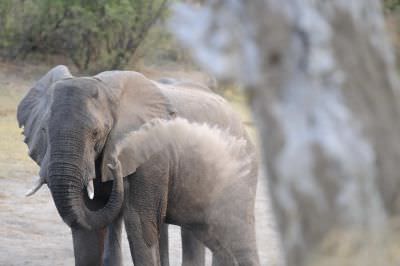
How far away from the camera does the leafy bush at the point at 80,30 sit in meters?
17.5

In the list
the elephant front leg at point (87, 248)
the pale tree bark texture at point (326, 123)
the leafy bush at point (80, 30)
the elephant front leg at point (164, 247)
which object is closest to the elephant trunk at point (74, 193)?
the elephant front leg at point (87, 248)

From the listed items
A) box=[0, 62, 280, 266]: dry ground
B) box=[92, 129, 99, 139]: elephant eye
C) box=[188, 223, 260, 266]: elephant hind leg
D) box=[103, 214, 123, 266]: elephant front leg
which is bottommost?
box=[0, 62, 280, 266]: dry ground

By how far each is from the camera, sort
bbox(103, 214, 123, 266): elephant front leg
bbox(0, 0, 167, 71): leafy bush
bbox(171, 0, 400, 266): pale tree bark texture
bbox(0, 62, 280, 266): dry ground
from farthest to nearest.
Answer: bbox(0, 0, 167, 71): leafy bush
bbox(0, 62, 280, 266): dry ground
bbox(103, 214, 123, 266): elephant front leg
bbox(171, 0, 400, 266): pale tree bark texture

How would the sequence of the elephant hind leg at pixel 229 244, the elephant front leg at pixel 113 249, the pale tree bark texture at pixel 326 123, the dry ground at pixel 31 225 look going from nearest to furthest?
the pale tree bark texture at pixel 326 123
the elephant hind leg at pixel 229 244
the elephant front leg at pixel 113 249
the dry ground at pixel 31 225

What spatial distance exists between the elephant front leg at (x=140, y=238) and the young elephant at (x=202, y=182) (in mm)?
105

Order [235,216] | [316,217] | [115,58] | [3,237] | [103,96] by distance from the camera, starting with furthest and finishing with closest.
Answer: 1. [115,58]
2. [3,237]
3. [235,216]
4. [103,96]
5. [316,217]

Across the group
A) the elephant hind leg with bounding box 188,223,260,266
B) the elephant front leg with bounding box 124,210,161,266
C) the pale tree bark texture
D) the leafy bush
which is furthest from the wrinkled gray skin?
the leafy bush

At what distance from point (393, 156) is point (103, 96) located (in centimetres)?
452

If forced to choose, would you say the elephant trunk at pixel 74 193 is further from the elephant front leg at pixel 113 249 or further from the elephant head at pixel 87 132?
the elephant front leg at pixel 113 249

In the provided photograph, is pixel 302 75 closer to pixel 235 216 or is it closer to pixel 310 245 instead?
pixel 310 245

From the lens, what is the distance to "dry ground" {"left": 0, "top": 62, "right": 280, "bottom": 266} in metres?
7.93

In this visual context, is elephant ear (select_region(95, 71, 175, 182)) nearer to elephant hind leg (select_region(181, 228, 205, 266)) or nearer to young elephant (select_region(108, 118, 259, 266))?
young elephant (select_region(108, 118, 259, 266))

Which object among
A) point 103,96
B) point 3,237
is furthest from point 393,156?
point 3,237

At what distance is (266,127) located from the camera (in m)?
1.62
